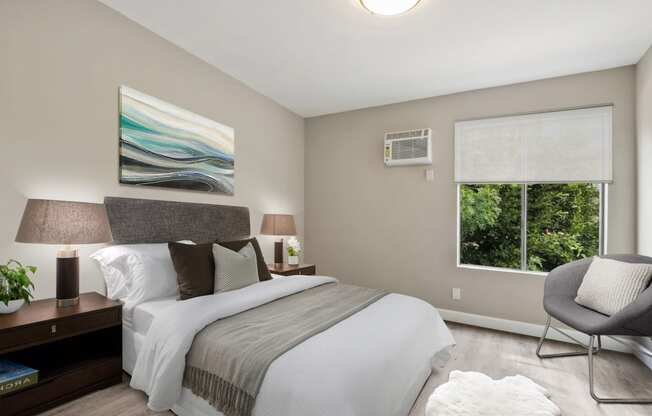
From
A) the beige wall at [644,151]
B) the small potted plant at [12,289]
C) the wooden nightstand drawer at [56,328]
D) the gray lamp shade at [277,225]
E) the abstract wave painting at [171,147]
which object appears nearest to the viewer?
the wooden nightstand drawer at [56,328]

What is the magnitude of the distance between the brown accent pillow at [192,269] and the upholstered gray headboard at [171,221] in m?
0.42

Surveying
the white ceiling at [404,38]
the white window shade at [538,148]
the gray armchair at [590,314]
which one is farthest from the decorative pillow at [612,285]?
the white ceiling at [404,38]

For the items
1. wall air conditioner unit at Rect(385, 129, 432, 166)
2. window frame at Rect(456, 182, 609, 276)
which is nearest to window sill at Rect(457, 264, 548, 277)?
window frame at Rect(456, 182, 609, 276)

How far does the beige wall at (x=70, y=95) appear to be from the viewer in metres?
1.96

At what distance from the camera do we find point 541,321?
3344mm

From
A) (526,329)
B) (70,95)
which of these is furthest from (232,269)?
(526,329)

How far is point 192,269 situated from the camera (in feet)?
7.56

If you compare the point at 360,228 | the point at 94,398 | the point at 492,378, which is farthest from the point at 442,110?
the point at 94,398

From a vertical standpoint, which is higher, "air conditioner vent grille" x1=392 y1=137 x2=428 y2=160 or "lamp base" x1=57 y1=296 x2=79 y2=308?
"air conditioner vent grille" x1=392 y1=137 x2=428 y2=160

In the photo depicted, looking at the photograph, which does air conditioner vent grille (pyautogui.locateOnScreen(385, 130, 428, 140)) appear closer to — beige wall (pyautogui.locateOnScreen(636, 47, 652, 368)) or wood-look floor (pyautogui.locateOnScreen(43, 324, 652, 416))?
beige wall (pyautogui.locateOnScreen(636, 47, 652, 368))

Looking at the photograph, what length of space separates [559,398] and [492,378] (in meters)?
0.41

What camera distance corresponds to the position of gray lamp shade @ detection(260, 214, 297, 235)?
3732mm

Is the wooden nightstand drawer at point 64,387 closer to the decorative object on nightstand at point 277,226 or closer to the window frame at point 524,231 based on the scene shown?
the decorative object on nightstand at point 277,226

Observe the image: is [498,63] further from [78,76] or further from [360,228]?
[78,76]
